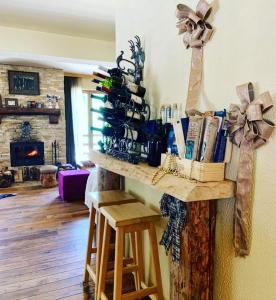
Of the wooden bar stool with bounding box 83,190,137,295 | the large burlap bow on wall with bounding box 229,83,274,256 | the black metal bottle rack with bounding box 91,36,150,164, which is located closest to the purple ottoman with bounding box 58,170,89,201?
the wooden bar stool with bounding box 83,190,137,295

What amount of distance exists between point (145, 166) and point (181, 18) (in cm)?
86

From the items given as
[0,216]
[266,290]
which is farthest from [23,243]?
[266,290]

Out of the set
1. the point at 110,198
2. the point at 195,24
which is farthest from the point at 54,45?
the point at 195,24

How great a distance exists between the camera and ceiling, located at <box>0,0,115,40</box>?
2625 mm

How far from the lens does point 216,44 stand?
4.36 ft

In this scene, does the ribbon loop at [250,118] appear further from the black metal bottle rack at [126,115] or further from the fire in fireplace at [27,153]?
the fire in fireplace at [27,153]

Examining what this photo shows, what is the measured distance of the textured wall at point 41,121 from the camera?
5.82 metres

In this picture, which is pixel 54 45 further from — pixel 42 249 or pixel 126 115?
pixel 42 249

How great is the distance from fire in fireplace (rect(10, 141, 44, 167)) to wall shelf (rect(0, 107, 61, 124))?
629mm

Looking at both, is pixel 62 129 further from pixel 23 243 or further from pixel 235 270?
pixel 235 270

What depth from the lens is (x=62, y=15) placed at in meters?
2.89

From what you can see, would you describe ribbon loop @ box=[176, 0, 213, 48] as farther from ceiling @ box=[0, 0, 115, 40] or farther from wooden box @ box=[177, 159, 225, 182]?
ceiling @ box=[0, 0, 115, 40]

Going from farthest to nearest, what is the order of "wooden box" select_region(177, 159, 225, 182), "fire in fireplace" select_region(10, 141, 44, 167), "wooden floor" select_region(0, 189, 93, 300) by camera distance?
"fire in fireplace" select_region(10, 141, 44, 167) < "wooden floor" select_region(0, 189, 93, 300) < "wooden box" select_region(177, 159, 225, 182)

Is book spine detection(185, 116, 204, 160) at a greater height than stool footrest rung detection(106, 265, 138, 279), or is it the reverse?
book spine detection(185, 116, 204, 160)
